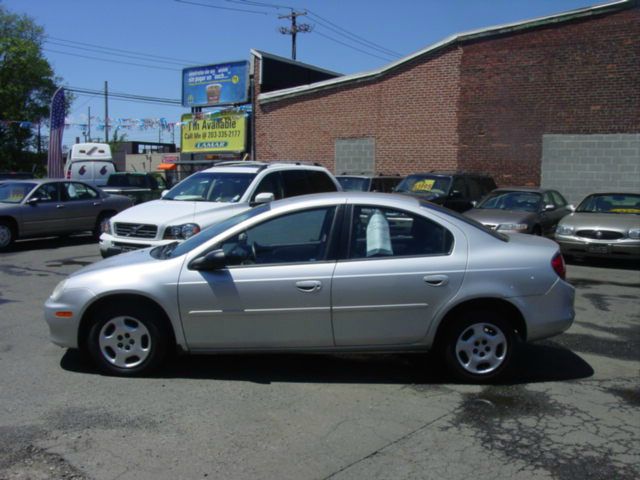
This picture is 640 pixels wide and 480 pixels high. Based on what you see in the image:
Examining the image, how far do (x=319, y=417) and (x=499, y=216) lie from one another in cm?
903

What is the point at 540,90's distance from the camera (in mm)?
19156

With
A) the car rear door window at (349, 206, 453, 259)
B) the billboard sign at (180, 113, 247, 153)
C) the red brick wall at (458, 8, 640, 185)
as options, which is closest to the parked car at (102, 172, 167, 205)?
the billboard sign at (180, 113, 247, 153)

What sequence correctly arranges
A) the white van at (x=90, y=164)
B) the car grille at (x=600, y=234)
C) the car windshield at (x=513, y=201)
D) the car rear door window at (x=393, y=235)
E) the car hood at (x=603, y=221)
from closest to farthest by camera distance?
1. the car rear door window at (x=393, y=235)
2. the car grille at (x=600, y=234)
3. the car hood at (x=603, y=221)
4. the car windshield at (x=513, y=201)
5. the white van at (x=90, y=164)

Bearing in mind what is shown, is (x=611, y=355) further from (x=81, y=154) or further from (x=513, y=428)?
(x=81, y=154)

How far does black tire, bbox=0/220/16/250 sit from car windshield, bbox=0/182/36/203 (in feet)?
1.84

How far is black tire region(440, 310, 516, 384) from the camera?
206 inches

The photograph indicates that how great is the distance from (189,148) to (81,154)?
16.3 feet

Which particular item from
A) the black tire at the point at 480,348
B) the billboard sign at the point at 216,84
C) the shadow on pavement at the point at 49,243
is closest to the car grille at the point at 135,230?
the shadow on pavement at the point at 49,243

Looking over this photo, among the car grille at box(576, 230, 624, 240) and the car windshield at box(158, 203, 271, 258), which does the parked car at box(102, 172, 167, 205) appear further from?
the car windshield at box(158, 203, 271, 258)

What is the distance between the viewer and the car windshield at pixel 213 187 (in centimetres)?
1034

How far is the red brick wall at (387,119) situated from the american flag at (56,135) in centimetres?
1005

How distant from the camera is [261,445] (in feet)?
13.5

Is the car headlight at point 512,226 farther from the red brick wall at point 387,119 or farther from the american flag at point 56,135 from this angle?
the american flag at point 56,135

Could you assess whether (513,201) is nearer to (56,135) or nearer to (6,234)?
(6,234)
